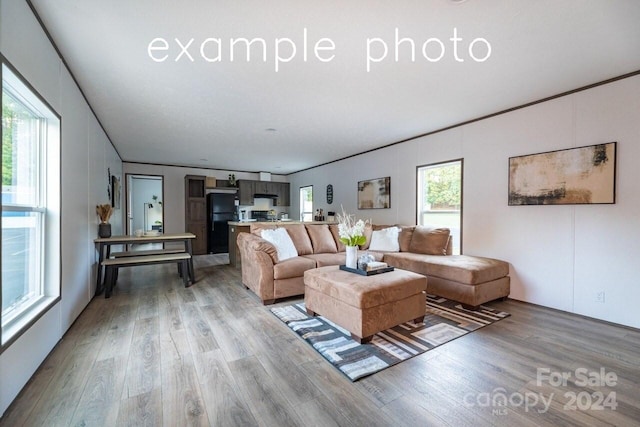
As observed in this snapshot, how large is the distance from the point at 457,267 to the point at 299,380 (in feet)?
7.63

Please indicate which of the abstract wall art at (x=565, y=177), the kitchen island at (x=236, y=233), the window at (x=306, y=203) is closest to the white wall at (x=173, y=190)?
the kitchen island at (x=236, y=233)

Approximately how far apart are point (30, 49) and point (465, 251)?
4934 millimetres

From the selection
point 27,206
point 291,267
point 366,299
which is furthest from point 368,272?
point 27,206

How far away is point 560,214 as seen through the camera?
122 inches

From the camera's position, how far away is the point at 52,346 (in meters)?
2.17

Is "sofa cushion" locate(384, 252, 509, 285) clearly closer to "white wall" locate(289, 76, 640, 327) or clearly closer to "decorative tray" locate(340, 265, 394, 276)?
"white wall" locate(289, 76, 640, 327)

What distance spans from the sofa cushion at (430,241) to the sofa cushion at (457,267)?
0.48 ft

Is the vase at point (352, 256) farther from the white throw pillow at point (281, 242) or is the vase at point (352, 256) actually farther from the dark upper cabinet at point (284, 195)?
the dark upper cabinet at point (284, 195)

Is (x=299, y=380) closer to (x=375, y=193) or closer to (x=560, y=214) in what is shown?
(x=560, y=214)

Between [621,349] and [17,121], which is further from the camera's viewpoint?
[621,349]

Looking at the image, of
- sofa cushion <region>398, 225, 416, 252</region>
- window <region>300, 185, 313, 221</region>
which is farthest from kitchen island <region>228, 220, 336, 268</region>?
window <region>300, 185, 313, 221</region>

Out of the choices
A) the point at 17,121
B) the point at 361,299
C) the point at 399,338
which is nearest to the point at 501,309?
the point at 399,338

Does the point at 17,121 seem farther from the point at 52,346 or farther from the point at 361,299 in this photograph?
the point at 361,299

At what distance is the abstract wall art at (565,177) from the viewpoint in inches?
109
